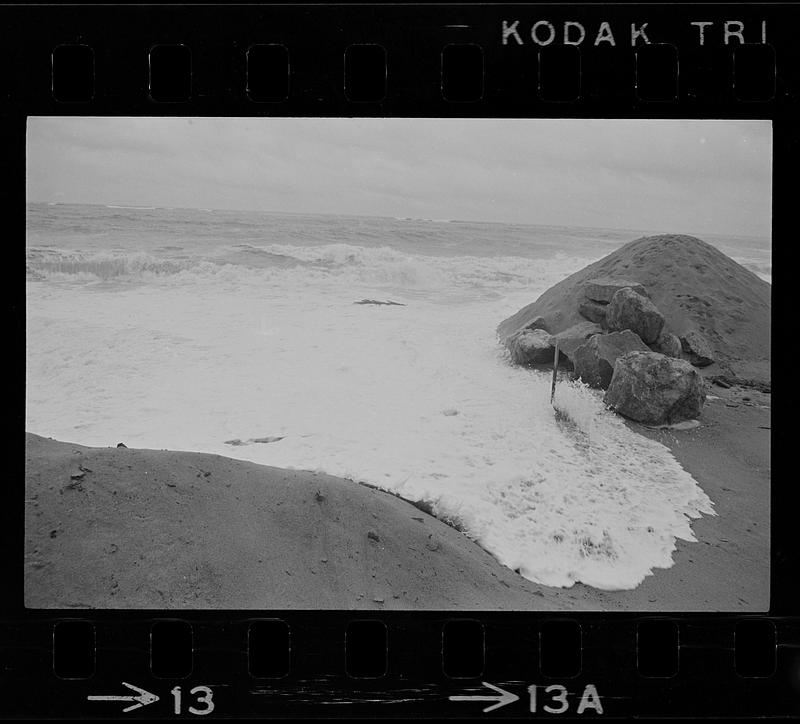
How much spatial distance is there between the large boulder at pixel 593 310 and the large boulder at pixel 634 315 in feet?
0.49

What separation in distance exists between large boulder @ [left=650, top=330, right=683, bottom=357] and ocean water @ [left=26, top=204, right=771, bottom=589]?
48.0 inches

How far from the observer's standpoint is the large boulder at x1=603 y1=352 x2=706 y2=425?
5516 millimetres

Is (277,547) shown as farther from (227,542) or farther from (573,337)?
(573,337)

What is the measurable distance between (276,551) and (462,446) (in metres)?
1.79

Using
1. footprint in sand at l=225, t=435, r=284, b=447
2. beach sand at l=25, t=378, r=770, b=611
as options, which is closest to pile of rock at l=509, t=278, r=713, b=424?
beach sand at l=25, t=378, r=770, b=611

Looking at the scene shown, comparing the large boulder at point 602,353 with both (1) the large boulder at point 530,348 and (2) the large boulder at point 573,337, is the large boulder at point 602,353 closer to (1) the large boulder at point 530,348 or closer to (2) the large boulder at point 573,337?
(2) the large boulder at point 573,337

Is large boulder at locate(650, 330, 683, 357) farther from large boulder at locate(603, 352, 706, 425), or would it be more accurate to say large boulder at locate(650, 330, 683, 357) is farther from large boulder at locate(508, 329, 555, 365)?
large boulder at locate(508, 329, 555, 365)

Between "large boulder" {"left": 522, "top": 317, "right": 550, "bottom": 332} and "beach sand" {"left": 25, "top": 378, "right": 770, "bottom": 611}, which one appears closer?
"beach sand" {"left": 25, "top": 378, "right": 770, "bottom": 611}
